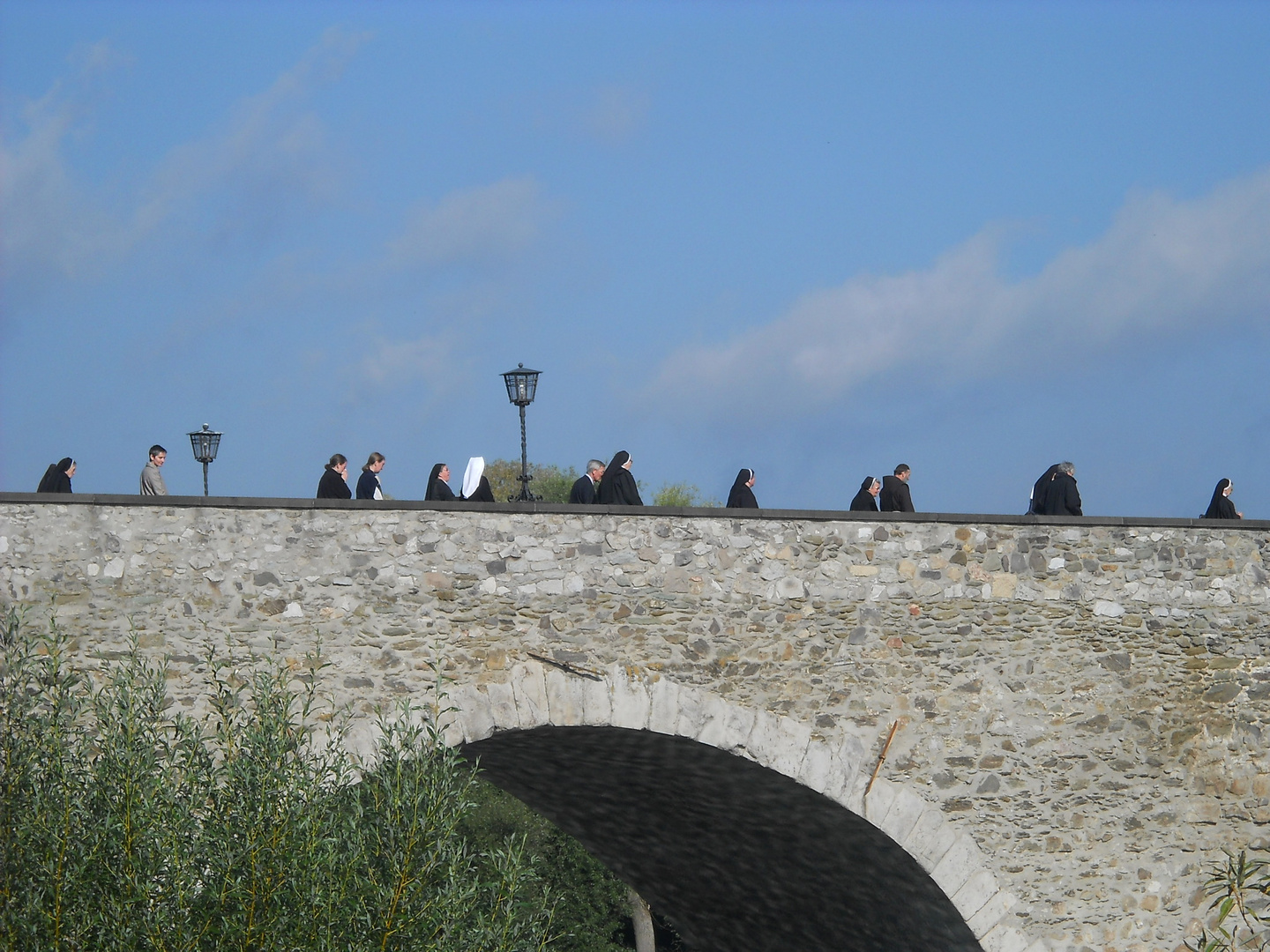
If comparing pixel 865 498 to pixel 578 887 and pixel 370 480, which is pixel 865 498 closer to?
pixel 370 480

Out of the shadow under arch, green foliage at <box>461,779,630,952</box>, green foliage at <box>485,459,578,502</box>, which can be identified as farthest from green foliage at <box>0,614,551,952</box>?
green foliage at <box>485,459,578,502</box>

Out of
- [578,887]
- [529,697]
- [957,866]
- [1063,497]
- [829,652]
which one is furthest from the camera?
[578,887]

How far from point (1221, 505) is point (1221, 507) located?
0.02 metres

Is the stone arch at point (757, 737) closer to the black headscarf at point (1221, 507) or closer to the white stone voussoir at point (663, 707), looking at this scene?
the white stone voussoir at point (663, 707)

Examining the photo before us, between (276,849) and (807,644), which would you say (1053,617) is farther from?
(276,849)

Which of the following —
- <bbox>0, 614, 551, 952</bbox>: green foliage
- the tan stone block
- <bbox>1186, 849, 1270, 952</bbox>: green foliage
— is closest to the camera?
<bbox>0, 614, 551, 952</bbox>: green foliage

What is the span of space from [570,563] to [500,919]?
2911 mm

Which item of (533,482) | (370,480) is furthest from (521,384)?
(533,482)

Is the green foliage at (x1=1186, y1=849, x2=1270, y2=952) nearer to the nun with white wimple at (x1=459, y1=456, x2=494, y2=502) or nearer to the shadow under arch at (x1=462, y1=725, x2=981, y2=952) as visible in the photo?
the shadow under arch at (x1=462, y1=725, x2=981, y2=952)

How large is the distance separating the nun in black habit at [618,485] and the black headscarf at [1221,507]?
14.4 feet

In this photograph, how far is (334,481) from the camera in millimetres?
10062

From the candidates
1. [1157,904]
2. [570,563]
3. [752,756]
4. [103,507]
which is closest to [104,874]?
[103,507]

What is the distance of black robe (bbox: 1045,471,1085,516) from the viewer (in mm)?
11203

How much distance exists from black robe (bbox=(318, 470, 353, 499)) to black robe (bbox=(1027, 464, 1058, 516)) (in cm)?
497
